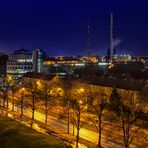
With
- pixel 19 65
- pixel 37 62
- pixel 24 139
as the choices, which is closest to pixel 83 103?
pixel 24 139

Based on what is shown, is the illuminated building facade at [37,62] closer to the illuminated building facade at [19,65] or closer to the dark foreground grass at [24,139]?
the illuminated building facade at [19,65]

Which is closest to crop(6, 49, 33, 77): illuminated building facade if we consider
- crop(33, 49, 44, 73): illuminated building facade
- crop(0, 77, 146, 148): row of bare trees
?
crop(33, 49, 44, 73): illuminated building facade

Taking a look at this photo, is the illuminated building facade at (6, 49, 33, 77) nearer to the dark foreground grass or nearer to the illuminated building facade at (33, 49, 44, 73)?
the illuminated building facade at (33, 49, 44, 73)

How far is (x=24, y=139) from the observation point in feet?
81.6

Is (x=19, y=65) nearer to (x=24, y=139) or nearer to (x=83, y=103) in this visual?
(x=83, y=103)

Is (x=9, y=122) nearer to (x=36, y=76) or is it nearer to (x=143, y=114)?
(x=143, y=114)

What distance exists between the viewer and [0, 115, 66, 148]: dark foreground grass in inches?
925

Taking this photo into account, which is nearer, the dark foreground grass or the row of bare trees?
the dark foreground grass

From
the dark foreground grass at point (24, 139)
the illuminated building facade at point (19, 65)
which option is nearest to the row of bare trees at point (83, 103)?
the dark foreground grass at point (24, 139)

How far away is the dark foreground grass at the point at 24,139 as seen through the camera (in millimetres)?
23500

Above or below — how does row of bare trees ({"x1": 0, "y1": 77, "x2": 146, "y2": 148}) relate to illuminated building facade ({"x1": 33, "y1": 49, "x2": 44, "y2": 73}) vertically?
below

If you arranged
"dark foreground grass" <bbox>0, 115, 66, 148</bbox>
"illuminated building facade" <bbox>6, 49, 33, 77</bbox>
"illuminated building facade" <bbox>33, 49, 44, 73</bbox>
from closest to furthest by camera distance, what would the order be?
"dark foreground grass" <bbox>0, 115, 66, 148</bbox> → "illuminated building facade" <bbox>6, 49, 33, 77</bbox> → "illuminated building facade" <bbox>33, 49, 44, 73</bbox>

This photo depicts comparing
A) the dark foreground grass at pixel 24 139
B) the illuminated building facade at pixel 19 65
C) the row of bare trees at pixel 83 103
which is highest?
the illuminated building facade at pixel 19 65

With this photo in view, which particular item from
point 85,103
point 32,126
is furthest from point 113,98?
point 32,126
